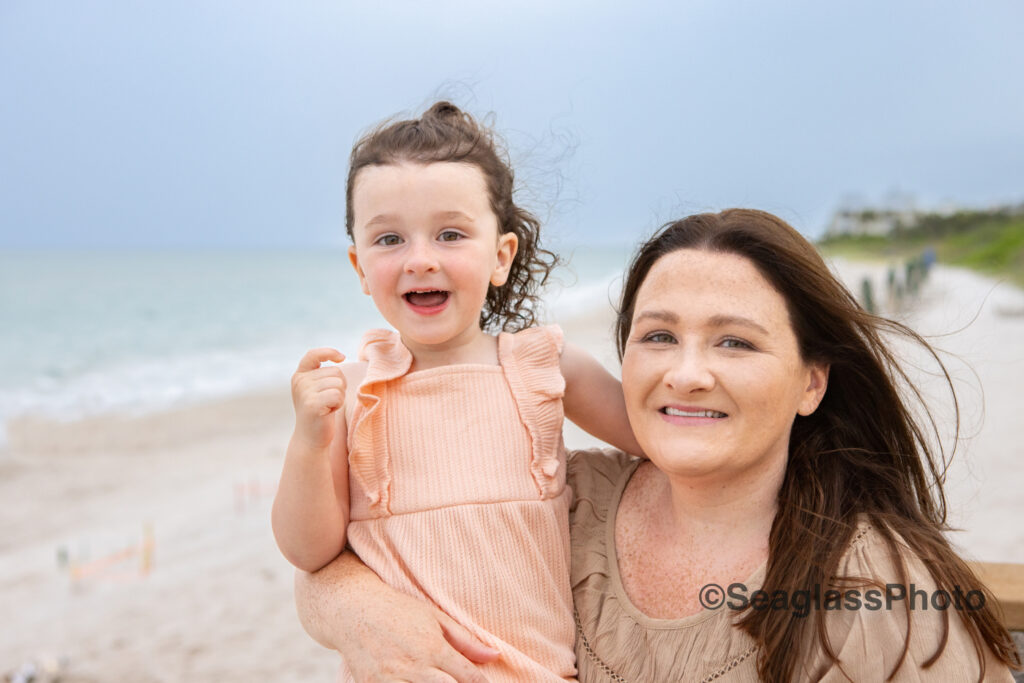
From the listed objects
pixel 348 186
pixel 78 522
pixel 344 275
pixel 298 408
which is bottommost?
pixel 344 275

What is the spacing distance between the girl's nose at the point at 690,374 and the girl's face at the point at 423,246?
2.01 feet

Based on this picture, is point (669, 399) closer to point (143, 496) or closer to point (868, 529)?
point (868, 529)

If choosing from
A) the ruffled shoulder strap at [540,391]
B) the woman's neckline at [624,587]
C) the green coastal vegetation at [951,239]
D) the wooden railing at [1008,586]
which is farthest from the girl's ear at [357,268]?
the green coastal vegetation at [951,239]

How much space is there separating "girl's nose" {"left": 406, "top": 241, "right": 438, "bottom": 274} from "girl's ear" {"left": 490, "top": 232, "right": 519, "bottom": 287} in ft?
0.98

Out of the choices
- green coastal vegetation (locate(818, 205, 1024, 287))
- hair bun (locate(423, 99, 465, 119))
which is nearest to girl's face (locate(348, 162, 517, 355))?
hair bun (locate(423, 99, 465, 119))

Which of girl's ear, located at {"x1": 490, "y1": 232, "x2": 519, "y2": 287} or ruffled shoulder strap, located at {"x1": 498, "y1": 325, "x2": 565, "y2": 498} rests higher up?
girl's ear, located at {"x1": 490, "y1": 232, "x2": 519, "y2": 287}

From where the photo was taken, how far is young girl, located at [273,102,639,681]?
2104 millimetres

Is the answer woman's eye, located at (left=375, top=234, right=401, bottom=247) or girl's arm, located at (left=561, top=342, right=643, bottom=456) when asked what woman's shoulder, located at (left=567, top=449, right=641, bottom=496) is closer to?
girl's arm, located at (left=561, top=342, right=643, bottom=456)

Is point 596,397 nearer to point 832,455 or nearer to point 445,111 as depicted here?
point 832,455

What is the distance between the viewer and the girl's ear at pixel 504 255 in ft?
8.04

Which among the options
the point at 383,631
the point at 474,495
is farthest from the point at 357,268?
the point at 383,631

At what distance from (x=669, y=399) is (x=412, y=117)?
3.88ft

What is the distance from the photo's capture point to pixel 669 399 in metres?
1.94

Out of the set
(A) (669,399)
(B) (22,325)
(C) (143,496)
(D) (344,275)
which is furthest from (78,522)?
(D) (344,275)
